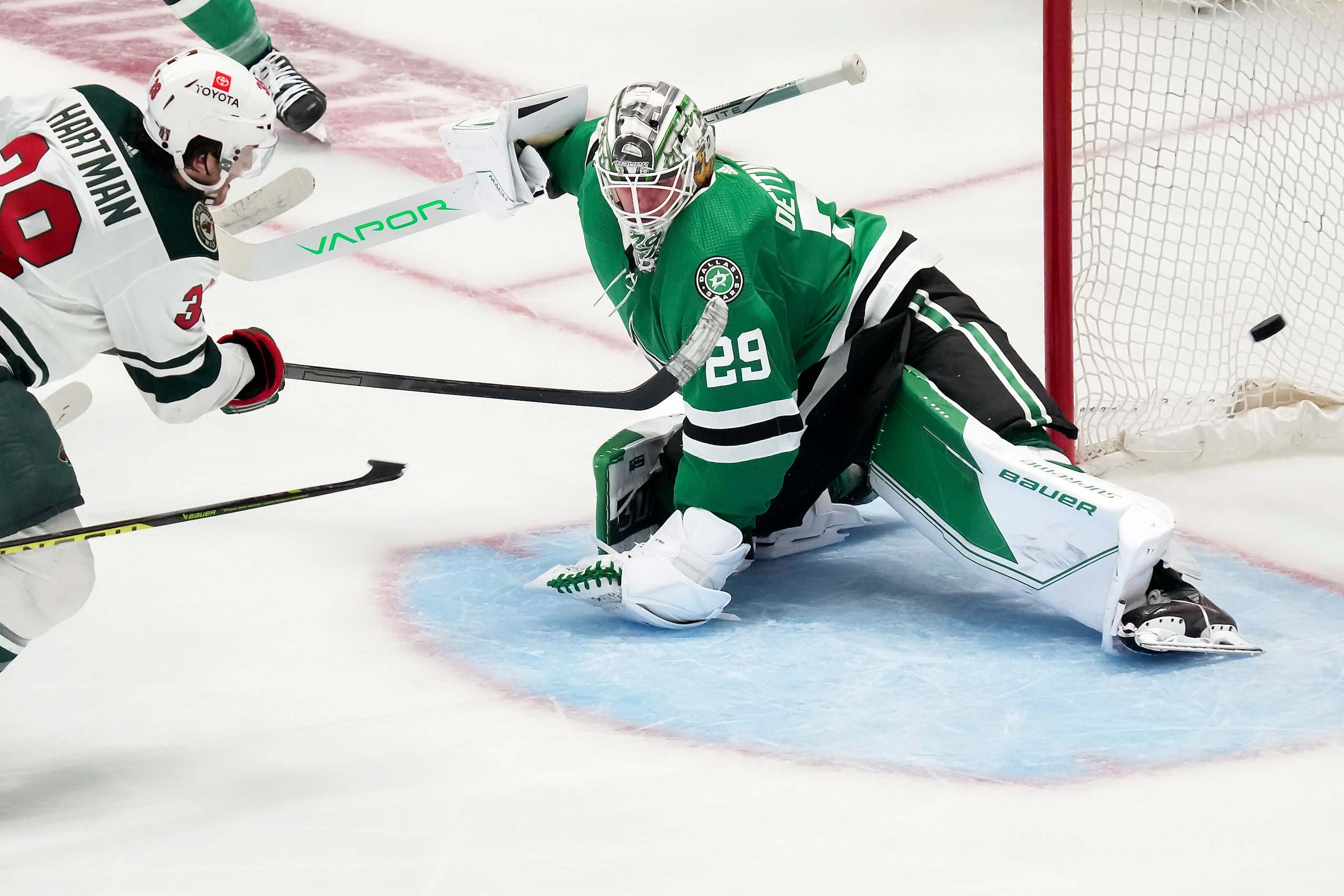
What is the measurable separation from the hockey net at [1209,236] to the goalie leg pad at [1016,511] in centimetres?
65

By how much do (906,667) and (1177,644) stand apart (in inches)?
17.9

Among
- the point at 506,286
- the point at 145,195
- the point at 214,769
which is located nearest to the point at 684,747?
the point at 214,769

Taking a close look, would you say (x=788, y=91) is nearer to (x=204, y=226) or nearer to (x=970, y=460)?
(x=970, y=460)

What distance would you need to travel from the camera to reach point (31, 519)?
8.43 ft

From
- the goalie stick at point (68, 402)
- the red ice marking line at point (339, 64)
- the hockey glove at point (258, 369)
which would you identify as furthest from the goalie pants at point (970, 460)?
the red ice marking line at point (339, 64)

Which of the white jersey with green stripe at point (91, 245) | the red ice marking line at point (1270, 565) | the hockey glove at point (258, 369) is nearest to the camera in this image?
the white jersey with green stripe at point (91, 245)

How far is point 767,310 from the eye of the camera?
3.02 meters

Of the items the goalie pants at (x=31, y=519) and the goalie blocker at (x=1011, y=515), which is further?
the goalie blocker at (x=1011, y=515)

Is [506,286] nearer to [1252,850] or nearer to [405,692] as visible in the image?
[405,692]

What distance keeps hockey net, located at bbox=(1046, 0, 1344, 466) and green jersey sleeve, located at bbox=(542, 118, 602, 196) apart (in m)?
0.97

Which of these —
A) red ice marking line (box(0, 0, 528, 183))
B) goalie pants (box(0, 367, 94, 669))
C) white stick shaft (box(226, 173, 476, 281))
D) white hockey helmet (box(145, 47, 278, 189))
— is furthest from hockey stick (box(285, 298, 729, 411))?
red ice marking line (box(0, 0, 528, 183))

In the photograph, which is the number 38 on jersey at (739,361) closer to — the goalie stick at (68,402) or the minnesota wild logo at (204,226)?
the minnesota wild logo at (204,226)

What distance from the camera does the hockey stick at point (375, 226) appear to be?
137 inches

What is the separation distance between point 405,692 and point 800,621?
2.43 ft
